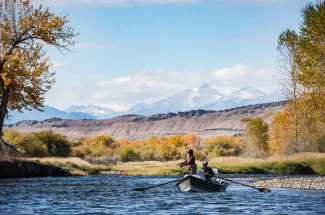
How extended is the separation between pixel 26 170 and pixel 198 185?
31.7 metres

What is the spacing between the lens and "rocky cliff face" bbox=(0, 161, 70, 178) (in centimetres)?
6111

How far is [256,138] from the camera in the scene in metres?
92.4

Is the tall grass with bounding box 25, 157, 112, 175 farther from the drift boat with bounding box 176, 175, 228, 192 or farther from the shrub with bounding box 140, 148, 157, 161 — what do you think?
the shrub with bounding box 140, 148, 157, 161

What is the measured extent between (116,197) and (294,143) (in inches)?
1748

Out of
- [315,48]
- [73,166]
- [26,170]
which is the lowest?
[26,170]

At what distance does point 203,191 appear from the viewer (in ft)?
133

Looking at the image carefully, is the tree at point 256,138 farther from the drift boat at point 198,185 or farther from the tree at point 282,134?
the drift boat at point 198,185

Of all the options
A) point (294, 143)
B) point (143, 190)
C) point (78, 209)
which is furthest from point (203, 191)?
point (294, 143)

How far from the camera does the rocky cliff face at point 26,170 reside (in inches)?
2406

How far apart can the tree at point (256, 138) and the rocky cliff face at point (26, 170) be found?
113ft

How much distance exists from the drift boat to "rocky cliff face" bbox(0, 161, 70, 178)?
27.8 meters

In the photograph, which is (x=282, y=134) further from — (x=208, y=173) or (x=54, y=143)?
(x=54, y=143)

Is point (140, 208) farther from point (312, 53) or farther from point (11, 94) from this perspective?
point (312, 53)

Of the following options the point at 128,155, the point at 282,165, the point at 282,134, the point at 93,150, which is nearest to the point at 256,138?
the point at 282,134
